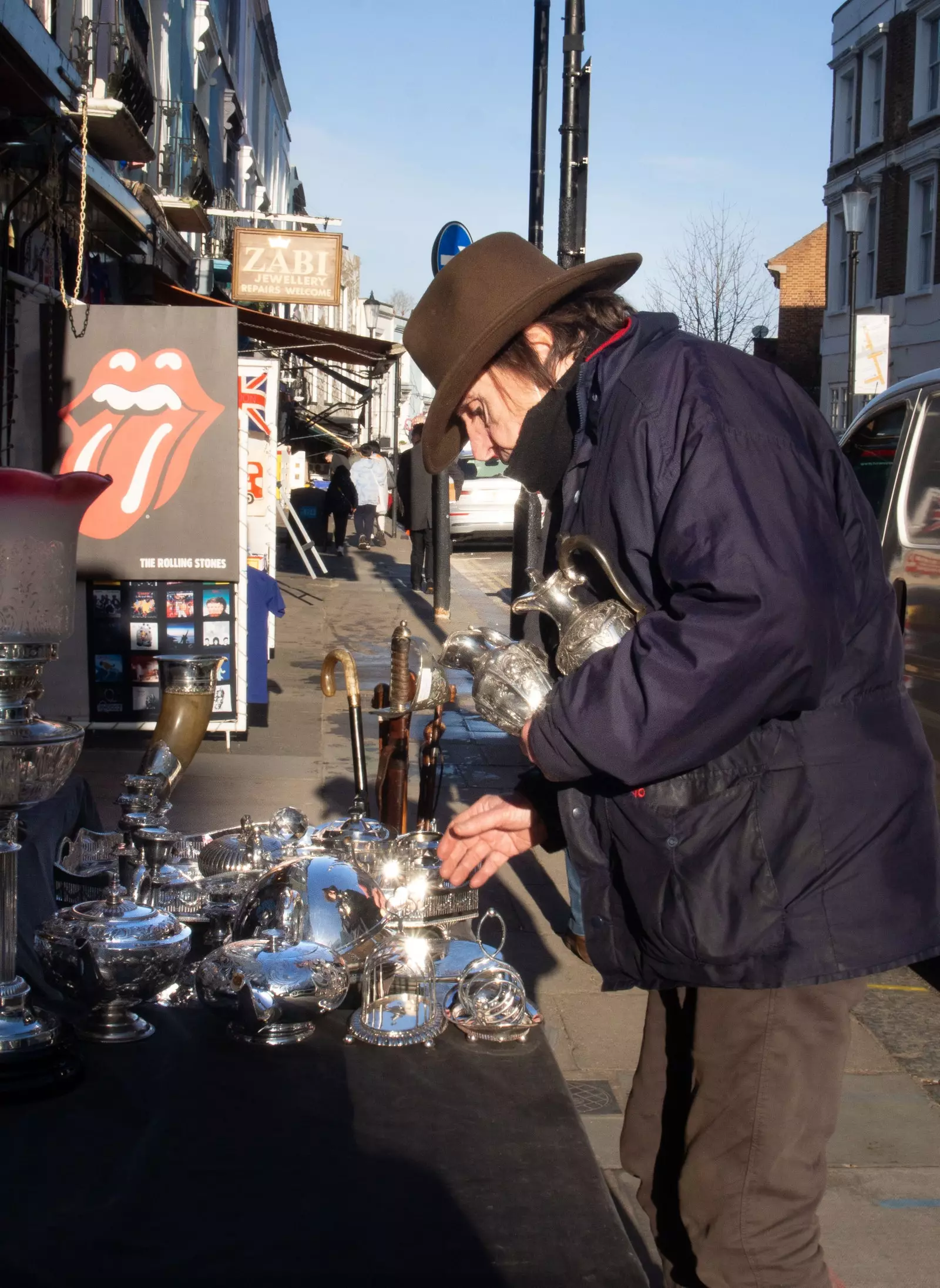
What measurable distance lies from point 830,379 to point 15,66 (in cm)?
2724

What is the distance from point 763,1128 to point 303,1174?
0.65 metres

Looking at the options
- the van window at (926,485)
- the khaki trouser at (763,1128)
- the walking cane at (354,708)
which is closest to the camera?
the khaki trouser at (763,1128)

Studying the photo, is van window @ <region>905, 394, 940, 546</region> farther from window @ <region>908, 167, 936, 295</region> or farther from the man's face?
window @ <region>908, 167, 936, 295</region>

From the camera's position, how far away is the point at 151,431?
6.91m

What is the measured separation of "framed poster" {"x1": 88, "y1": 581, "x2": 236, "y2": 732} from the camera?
282 inches

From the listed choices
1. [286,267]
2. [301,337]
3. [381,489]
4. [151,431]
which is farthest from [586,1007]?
[381,489]

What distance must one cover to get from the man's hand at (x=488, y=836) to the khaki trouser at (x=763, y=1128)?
458 mm

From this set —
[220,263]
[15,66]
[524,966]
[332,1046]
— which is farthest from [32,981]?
[220,263]

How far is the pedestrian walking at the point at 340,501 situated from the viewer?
21219 mm

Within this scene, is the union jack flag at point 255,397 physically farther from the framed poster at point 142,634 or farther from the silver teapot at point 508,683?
the silver teapot at point 508,683

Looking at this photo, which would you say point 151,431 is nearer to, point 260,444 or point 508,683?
point 260,444

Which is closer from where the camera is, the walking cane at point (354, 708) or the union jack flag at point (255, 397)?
the walking cane at point (354, 708)

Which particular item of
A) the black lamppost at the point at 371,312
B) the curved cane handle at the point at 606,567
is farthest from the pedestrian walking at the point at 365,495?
the black lamppost at the point at 371,312

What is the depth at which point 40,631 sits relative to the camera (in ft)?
7.95
